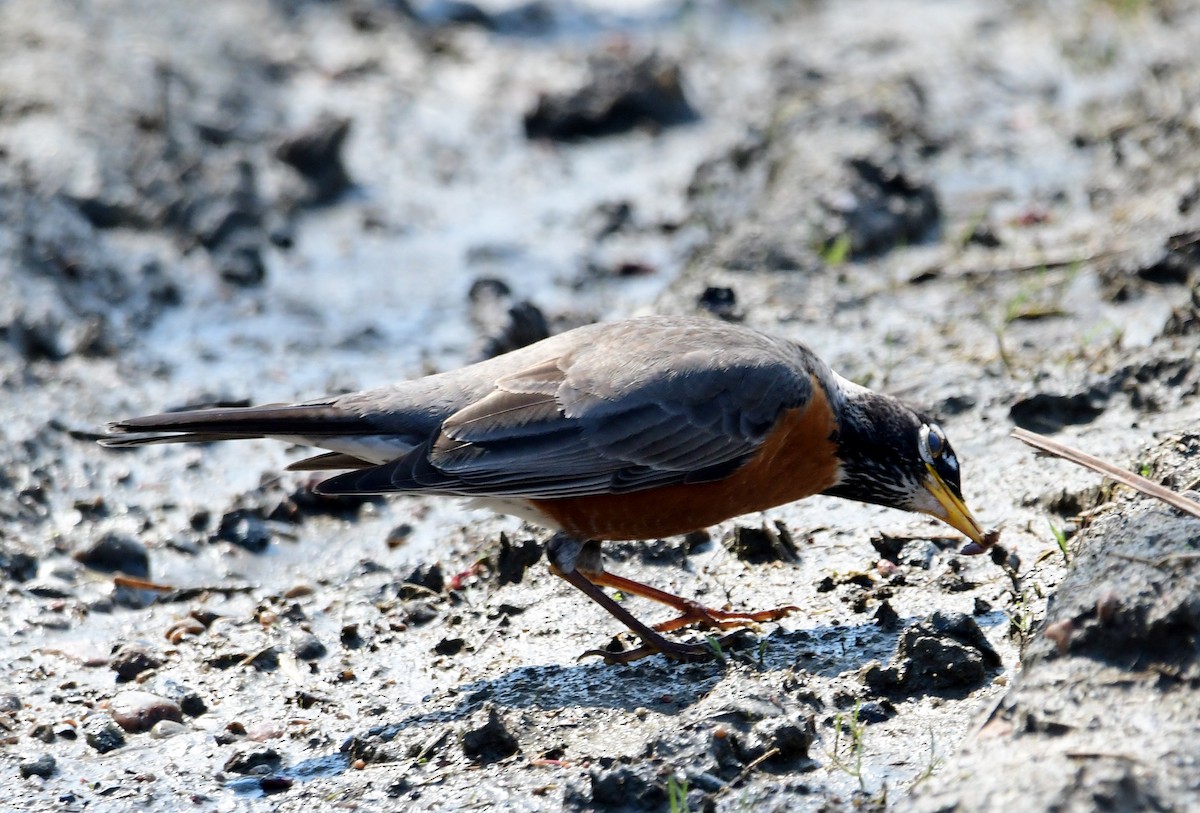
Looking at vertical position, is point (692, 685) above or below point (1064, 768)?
below

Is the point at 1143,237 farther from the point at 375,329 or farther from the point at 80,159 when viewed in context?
the point at 80,159

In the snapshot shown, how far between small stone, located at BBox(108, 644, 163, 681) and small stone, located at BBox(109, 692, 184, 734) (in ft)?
0.76

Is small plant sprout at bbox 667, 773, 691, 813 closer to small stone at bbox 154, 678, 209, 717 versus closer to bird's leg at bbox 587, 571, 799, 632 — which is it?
bird's leg at bbox 587, 571, 799, 632

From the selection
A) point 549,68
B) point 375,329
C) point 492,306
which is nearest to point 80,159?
point 375,329

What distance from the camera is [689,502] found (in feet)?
16.6

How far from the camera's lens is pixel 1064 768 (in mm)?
3105

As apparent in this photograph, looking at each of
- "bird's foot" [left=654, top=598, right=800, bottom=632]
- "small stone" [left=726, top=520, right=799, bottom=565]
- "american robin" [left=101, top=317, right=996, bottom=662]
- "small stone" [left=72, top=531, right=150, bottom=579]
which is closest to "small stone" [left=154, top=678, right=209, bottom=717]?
"american robin" [left=101, top=317, right=996, bottom=662]

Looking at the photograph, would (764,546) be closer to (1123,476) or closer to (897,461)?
(897,461)

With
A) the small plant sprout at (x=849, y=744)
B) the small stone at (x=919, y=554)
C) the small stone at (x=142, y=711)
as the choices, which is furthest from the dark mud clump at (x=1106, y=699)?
the small stone at (x=142, y=711)

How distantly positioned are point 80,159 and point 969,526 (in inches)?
216

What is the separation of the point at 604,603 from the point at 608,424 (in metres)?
0.62

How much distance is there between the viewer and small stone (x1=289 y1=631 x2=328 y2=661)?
502 cm

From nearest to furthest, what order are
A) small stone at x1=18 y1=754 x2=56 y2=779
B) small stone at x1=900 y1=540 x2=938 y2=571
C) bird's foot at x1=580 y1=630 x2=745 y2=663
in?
small stone at x1=18 y1=754 x2=56 y2=779 → bird's foot at x1=580 y1=630 x2=745 y2=663 → small stone at x1=900 y1=540 x2=938 y2=571

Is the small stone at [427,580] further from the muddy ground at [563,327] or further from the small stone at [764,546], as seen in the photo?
the small stone at [764,546]
